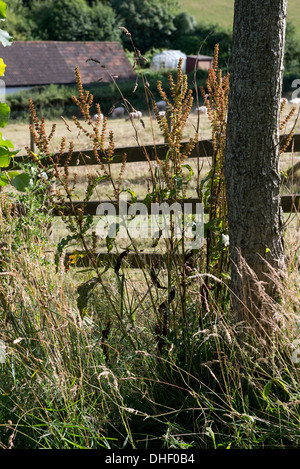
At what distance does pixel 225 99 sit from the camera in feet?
9.87

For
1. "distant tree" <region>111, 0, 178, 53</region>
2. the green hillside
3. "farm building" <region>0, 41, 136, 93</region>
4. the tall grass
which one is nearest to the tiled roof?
"farm building" <region>0, 41, 136, 93</region>

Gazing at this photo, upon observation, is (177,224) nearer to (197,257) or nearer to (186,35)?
(197,257)

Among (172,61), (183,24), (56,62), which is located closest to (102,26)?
(183,24)

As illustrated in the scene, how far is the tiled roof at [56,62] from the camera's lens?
111 ft

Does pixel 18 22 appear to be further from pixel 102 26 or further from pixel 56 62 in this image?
pixel 56 62

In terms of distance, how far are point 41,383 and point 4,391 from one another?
0.24 m

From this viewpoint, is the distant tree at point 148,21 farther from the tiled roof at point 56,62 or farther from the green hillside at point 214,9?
the tiled roof at point 56,62

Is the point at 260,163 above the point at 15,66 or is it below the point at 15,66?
below

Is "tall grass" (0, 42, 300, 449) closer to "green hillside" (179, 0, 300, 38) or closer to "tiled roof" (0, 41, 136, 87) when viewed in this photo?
"tiled roof" (0, 41, 136, 87)

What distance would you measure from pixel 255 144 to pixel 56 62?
35.3m

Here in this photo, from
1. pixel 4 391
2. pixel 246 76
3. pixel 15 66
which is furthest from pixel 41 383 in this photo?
pixel 15 66

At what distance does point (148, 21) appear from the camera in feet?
159

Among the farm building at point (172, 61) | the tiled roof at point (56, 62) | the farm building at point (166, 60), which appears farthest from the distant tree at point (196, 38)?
the tiled roof at point (56, 62)
